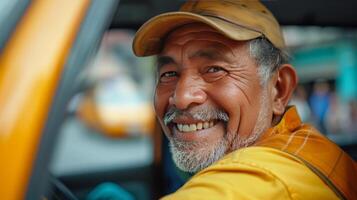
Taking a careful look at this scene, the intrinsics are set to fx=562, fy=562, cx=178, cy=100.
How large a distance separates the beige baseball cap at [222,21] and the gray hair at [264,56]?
22 millimetres

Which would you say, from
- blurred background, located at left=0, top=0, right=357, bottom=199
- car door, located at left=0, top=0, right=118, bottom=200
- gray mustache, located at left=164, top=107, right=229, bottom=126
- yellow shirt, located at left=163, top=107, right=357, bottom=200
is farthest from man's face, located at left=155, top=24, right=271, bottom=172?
car door, located at left=0, top=0, right=118, bottom=200

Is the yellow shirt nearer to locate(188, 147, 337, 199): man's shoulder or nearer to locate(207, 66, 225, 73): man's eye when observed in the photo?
locate(188, 147, 337, 199): man's shoulder

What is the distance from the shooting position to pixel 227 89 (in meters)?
1.85

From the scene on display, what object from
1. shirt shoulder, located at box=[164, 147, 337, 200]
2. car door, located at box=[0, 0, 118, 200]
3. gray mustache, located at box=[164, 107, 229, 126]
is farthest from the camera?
gray mustache, located at box=[164, 107, 229, 126]

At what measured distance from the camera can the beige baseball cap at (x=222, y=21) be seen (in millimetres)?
1790

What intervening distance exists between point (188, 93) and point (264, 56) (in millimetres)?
314

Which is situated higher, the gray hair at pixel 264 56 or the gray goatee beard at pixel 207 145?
the gray hair at pixel 264 56

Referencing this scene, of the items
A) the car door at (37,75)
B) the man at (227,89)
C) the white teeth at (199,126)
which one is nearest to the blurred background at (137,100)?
the car door at (37,75)

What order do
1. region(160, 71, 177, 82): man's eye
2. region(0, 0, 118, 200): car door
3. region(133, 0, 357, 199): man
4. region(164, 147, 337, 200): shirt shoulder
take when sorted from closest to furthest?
region(0, 0, 118, 200): car door
region(164, 147, 337, 200): shirt shoulder
region(133, 0, 357, 199): man
region(160, 71, 177, 82): man's eye

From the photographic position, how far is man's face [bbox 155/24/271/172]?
181 cm

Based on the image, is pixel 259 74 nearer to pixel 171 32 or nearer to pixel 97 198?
pixel 171 32

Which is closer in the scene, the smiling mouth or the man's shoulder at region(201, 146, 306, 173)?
the man's shoulder at region(201, 146, 306, 173)

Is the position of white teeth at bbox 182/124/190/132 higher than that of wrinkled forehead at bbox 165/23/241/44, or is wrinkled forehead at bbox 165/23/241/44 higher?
wrinkled forehead at bbox 165/23/241/44

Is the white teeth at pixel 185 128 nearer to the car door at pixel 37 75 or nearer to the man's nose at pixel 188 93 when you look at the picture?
the man's nose at pixel 188 93
